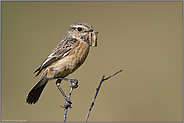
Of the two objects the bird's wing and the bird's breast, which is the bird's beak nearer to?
the bird's breast

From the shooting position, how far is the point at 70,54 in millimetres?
3334

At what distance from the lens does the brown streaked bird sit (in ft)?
10.9

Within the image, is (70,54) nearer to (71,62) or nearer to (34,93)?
(71,62)

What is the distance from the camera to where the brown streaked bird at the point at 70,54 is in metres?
3.32

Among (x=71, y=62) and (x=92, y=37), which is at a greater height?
(x=92, y=37)

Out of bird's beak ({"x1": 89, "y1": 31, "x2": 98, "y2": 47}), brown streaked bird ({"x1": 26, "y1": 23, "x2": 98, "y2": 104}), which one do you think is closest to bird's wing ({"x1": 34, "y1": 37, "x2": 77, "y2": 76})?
brown streaked bird ({"x1": 26, "y1": 23, "x2": 98, "y2": 104})

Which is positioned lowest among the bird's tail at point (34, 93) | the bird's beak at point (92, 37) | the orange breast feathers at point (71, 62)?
the bird's tail at point (34, 93)

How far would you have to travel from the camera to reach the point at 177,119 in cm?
561

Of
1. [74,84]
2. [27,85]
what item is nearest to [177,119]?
[74,84]

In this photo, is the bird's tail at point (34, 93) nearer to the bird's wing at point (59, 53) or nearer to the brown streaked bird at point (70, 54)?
the brown streaked bird at point (70, 54)

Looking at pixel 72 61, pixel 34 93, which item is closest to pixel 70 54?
pixel 72 61

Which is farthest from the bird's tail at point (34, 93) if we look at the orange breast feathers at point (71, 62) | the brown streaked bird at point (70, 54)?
the orange breast feathers at point (71, 62)

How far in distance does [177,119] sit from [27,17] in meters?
7.35

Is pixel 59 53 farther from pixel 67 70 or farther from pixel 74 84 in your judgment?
pixel 74 84
